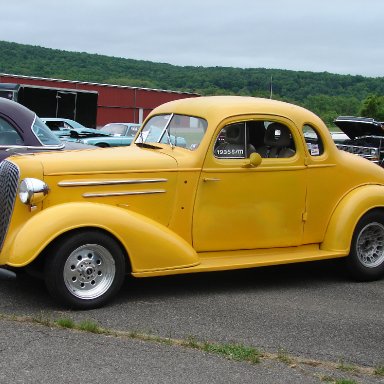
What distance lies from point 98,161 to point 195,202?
1.00 meters

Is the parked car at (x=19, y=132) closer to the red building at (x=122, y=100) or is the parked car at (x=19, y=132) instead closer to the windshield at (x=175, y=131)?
the windshield at (x=175, y=131)

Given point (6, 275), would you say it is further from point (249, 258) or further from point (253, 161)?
point (253, 161)

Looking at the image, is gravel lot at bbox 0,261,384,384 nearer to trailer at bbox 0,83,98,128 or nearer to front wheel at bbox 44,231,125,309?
front wheel at bbox 44,231,125,309

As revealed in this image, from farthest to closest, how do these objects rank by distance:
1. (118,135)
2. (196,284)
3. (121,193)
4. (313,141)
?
(118,135)
(313,141)
(196,284)
(121,193)

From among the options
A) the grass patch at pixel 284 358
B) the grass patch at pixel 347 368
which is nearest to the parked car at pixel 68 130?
the grass patch at pixel 284 358

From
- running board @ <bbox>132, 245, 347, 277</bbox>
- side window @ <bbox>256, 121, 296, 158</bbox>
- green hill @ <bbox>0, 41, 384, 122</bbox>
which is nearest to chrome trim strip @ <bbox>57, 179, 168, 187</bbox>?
running board @ <bbox>132, 245, 347, 277</bbox>

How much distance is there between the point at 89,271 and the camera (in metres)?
5.89

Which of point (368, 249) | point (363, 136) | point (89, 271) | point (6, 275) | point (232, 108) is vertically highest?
point (232, 108)

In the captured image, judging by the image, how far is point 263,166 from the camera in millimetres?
6766

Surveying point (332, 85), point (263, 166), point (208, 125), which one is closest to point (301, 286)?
point (263, 166)

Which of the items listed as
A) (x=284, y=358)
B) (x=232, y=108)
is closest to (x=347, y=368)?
(x=284, y=358)

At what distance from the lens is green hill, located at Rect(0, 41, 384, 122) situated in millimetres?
31478

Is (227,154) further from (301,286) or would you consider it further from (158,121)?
(301,286)

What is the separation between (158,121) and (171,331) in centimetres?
290
